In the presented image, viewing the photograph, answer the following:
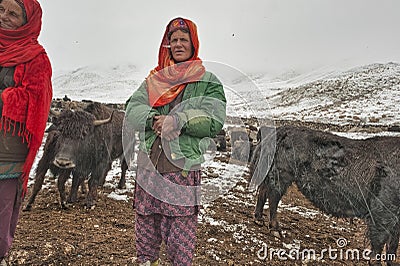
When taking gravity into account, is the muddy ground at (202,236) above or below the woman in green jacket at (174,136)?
below

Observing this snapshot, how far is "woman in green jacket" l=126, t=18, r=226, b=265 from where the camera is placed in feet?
6.30

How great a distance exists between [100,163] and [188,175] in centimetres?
387

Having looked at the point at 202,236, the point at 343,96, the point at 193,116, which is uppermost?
the point at 193,116

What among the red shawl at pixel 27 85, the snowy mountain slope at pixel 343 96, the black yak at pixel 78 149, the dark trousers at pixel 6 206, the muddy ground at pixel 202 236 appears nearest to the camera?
the red shawl at pixel 27 85

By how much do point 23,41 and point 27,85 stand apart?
318 mm

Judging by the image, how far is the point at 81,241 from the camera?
3.68 m

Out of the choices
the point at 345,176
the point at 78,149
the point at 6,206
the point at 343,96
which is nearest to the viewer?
the point at 6,206

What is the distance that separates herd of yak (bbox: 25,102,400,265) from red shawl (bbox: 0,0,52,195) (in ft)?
8.01

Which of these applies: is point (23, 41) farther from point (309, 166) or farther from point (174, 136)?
point (309, 166)

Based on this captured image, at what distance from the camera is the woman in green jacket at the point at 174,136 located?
6.30 feet

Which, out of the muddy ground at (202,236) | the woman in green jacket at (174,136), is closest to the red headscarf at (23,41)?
the woman in green jacket at (174,136)

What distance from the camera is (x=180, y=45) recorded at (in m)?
2.01

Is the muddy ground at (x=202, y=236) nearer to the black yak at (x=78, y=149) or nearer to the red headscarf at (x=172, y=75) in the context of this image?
the black yak at (x=78, y=149)

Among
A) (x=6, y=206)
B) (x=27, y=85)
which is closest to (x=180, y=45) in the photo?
(x=27, y=85)
